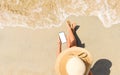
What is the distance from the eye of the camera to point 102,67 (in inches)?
292

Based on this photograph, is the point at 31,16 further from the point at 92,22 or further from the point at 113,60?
the point at 113,60

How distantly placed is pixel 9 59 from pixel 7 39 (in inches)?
17.1

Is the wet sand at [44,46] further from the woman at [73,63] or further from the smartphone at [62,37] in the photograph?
the woman at [73,63]

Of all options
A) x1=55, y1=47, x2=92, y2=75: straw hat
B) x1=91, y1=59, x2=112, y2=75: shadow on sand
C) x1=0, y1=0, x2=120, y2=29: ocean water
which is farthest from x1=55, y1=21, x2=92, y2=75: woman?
x1=0, y1=0, x2=120, y2=29: ocean water

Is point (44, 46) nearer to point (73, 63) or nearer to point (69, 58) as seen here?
point (69, 58)

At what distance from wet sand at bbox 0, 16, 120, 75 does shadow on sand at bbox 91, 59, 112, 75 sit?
2 centimetres

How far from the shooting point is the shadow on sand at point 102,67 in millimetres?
7383

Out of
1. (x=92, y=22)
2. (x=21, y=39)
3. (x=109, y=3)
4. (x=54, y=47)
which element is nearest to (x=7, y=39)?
(x=21, y=39)

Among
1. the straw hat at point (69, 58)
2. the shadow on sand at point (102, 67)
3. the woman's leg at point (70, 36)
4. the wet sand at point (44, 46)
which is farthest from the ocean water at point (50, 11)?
the straw hat at point (69, 58)

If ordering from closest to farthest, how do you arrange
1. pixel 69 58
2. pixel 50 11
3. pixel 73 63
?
pixel 73 63 < pixel 69 58 < pixel 50 11

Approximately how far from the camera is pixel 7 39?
762cm

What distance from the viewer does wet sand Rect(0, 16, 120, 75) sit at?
291 inches

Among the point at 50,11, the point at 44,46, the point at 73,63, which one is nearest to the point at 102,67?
the point at 44,46

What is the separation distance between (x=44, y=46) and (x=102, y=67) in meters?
1.25
